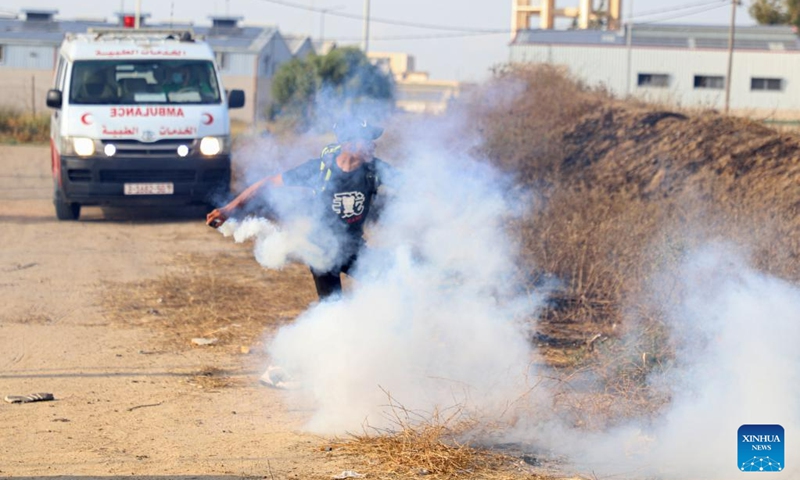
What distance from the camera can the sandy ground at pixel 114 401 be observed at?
16.6ft

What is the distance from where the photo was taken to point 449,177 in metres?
7.68

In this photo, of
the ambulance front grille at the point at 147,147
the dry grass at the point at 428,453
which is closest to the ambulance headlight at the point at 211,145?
the ambulance front grille at the point at 147,147

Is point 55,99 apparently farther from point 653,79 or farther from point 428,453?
point 653,79

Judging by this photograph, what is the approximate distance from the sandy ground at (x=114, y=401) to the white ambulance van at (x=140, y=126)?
6.92ft

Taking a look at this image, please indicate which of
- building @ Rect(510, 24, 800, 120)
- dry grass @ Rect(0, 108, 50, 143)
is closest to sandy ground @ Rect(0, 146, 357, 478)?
dry grass @ Rect(0, 108, 50, 143)

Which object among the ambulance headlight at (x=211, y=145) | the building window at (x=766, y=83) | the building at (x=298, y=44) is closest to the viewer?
the ambulance headlight at (x=211, y=145)

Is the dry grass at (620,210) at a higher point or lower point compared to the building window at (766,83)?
lower

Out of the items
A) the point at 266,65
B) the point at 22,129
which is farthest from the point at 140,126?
the point at 266,65

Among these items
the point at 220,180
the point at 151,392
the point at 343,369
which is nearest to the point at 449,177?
the point at 343,369

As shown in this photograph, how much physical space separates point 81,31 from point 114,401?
4611cm

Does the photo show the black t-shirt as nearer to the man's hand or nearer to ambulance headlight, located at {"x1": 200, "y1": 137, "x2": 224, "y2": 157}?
the man's hand

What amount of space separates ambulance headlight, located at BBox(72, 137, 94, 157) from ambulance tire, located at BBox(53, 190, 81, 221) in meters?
1.04

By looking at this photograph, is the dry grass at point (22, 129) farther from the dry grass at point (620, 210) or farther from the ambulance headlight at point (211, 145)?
the dry grass at point (620, 210)

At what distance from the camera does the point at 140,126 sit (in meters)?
13.1
